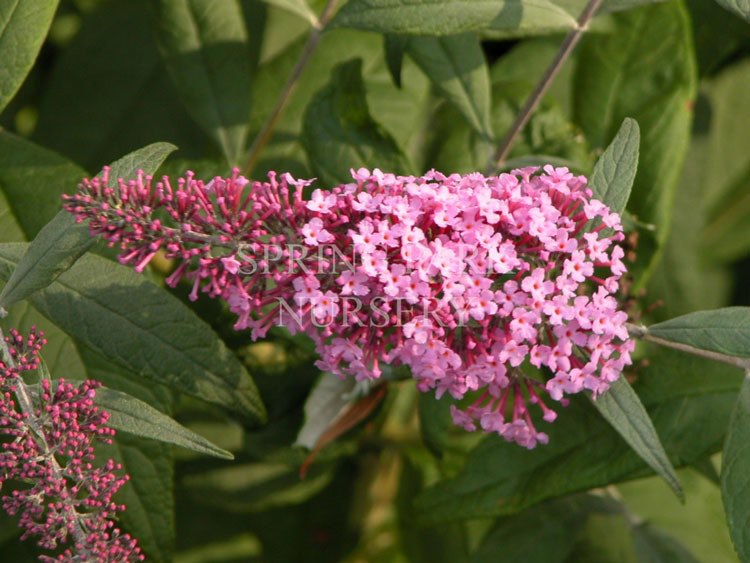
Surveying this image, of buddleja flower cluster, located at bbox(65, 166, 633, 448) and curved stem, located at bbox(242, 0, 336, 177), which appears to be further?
curved stem, located at bbox(242, 0, 336, 177)

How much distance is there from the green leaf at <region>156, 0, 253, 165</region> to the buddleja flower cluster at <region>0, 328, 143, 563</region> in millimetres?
1025

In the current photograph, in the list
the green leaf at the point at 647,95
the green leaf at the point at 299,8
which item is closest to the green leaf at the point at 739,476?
the green leaf at the point at 647,95

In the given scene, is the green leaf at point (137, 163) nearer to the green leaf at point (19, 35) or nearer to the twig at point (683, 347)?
the green leaf at point (19, 35)

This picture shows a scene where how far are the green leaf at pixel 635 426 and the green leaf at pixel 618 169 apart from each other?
0.37m

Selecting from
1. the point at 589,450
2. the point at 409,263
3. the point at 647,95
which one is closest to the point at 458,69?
the point at 647,95

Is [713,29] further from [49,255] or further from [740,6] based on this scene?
[49,255]

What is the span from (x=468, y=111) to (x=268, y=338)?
771mm

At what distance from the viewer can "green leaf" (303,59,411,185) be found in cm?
248

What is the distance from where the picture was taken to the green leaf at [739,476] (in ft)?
6.50

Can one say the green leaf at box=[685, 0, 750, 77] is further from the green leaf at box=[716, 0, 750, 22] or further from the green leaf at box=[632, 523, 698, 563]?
the green leaf at box=[632, 523, 698, 563]

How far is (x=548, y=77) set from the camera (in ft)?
7.90

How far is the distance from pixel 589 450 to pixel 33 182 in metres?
1.47

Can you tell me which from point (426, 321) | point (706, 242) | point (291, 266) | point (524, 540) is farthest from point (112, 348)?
point (706, 242)

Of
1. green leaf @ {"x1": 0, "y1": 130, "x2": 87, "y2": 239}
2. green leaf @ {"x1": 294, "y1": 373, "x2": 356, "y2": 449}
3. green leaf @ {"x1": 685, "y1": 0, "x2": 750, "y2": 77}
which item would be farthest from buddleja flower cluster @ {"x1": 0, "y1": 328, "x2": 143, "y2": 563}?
green leaf @ {"x1": 685, "y1": 0, "x2": 750, "y2": 77}
